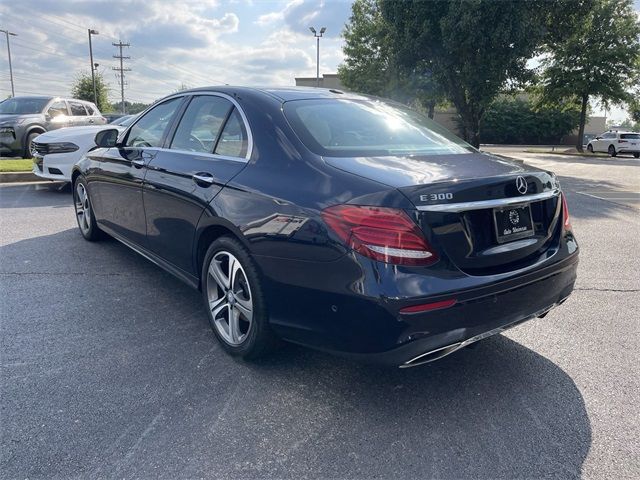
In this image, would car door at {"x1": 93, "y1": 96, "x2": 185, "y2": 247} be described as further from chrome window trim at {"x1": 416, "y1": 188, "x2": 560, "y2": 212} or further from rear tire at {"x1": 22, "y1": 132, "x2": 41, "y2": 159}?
rear tire at {"x1": 22, "y1": 132, "x2": 41, "y2": 159}

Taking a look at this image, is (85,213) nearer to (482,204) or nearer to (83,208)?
(83,208)

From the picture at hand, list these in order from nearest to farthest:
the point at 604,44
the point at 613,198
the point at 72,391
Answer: the point at 72,391 → the point at 613,198 → the point at 604,44

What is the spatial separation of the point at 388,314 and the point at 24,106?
1354 centimetres

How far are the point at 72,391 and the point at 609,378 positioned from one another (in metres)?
3.04

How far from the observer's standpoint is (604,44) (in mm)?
28141

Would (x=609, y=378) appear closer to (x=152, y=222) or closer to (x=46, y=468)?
(x=46, y=468)

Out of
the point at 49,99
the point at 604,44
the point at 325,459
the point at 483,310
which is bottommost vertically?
the point at 325,459

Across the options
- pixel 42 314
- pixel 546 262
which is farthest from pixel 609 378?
pixel 42 314

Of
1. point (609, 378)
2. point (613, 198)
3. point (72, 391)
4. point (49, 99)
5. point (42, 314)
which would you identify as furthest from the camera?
point (49, 99)

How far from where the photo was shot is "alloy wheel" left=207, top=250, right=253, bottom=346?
2967mm

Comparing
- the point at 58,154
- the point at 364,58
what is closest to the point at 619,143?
the point at 364,58

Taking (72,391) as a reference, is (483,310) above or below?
above

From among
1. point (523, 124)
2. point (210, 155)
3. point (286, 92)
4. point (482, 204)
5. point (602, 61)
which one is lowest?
point (482, 204)

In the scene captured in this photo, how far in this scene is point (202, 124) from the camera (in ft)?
11.7
